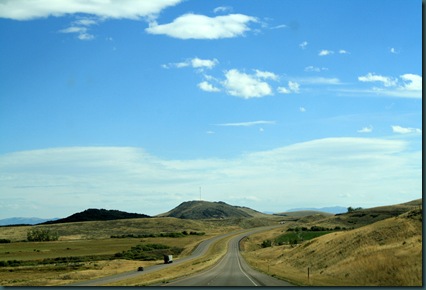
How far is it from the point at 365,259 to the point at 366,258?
1.83 feet

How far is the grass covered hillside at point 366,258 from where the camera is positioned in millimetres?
48250

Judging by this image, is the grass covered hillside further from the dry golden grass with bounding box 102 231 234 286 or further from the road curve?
the dry golden grass with bounding box 102 231 234 286

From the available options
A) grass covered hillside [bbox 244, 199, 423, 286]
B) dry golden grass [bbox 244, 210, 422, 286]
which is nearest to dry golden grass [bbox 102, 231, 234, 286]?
grass covered hillside [bbox 244, 199, 423, 286]

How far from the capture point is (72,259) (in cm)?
11944

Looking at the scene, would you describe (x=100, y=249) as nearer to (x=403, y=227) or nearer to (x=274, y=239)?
(x=274, y=239)

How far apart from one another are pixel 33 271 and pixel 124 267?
14895 mm

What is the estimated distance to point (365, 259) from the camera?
196ft

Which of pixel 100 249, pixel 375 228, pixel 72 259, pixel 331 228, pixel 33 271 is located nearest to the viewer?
pixel 375 228

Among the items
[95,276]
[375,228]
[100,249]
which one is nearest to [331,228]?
[100,249]

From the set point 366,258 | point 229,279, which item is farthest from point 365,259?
point 229,279

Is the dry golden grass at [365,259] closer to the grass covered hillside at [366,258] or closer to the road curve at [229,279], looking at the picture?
the grass covered hillside at [366,258]

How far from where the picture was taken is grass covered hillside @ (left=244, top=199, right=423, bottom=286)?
48250 millimetres

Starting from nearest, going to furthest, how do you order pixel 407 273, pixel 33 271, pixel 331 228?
1. pixel 407 273
2. pixel 33 271
3. pixel 331 228

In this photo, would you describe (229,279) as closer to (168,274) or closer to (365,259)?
(365,259)
